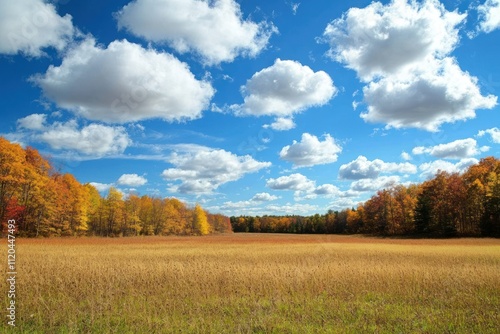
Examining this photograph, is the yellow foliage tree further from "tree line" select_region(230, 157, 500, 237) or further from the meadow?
the meadow

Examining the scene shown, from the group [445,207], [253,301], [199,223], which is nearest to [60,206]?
[253,301]

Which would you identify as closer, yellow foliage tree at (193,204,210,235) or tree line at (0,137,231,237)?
tree line at (0,137,231,237)

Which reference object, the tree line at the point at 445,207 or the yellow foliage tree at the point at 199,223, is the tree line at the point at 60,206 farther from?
the tree line at the point at 445,207

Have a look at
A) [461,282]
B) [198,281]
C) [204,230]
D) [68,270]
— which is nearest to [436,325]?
[461,282]

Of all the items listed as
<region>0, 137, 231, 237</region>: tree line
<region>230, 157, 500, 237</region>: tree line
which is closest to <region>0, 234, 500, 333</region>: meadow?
<region>0, 137, 231, 237</region>: tree line

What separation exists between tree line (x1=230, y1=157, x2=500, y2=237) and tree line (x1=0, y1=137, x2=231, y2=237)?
58.0 metres

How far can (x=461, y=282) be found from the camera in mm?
12484

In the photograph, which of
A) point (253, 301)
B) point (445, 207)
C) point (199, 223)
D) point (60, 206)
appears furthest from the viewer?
point (199, 223)

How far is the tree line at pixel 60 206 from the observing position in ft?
132

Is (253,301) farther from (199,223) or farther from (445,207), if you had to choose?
(199,223)

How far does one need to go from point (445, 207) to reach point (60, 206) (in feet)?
230

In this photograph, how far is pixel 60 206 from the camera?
5203 cm

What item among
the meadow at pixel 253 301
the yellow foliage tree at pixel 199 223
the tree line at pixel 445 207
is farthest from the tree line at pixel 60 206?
the tree line at pixel 445 207

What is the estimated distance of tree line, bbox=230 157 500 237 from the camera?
193 ft
